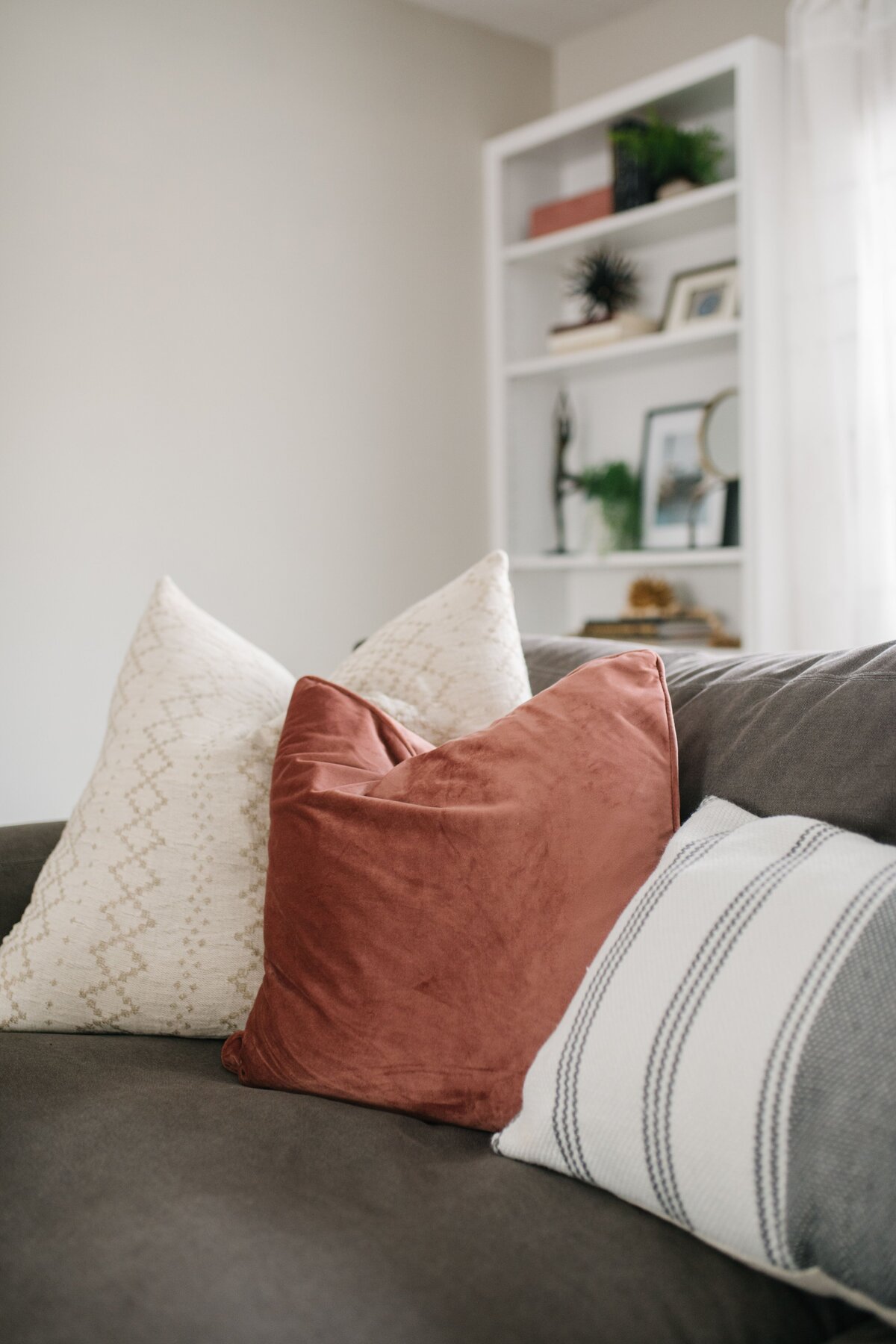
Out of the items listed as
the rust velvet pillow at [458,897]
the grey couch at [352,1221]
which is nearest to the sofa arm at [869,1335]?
the grey couch at [352,1221]

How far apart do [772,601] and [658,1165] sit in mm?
2057

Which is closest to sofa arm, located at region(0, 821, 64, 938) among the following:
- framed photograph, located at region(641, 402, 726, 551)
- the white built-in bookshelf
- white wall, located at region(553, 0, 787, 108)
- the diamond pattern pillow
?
the diamond pattern pillow

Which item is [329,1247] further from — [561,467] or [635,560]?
[561,467]

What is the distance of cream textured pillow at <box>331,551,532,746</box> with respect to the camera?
1277 millimetres

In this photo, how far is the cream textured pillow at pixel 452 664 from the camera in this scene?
1.28m

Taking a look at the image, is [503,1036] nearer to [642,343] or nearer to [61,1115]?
[61,1115]

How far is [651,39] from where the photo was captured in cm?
321

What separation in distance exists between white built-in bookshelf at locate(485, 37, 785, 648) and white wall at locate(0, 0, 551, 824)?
4.5 inches

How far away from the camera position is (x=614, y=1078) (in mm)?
822

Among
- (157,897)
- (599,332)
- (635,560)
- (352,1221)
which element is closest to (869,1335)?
(352,1221)

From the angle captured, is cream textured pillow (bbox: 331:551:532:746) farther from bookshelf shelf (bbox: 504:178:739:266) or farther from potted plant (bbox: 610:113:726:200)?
potted plant (bbox: 610:113:726:200)

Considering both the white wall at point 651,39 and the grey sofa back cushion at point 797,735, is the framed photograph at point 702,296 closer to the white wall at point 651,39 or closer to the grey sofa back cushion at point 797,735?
the white wall at point 651,39

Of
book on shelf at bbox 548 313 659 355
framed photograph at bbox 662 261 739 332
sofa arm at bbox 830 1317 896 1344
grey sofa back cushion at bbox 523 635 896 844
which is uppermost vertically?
framed photograph at bbox 662 261 739 332

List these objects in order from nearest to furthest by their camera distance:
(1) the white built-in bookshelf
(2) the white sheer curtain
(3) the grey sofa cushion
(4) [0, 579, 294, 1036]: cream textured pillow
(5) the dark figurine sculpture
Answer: (3) the grey sofa cushion, (4) [0, 579, 294, 1036]: cream textured pillow, (2) the white sheer curtain, (1) the white built-in bookshelf, (5) the dark figurine sculpture
